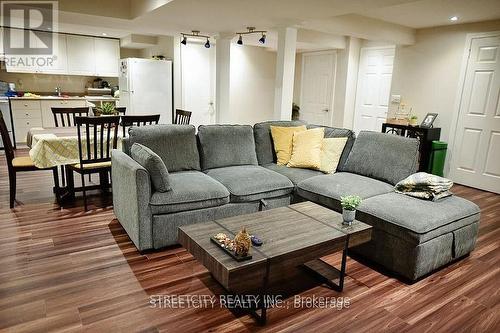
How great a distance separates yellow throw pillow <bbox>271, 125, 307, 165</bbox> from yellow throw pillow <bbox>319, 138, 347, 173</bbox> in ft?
1.29

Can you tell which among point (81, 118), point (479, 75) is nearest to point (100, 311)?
point (81, 118)

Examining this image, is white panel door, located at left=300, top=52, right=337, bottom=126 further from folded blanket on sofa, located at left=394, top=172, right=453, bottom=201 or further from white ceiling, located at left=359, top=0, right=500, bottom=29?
folded blanket on sofa, located at left=394, top=172, right=453, bottom=201

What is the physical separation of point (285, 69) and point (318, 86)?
2876 mm

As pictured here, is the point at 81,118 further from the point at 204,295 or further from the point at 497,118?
the point at 497,118

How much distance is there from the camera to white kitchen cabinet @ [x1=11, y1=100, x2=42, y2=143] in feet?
20.7

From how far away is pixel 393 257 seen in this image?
2.48 m

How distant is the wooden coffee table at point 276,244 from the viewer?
1770mm

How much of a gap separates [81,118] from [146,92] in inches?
139

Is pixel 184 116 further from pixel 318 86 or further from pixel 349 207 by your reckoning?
pixel 318 86

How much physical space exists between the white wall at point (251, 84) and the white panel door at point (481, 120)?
408cm

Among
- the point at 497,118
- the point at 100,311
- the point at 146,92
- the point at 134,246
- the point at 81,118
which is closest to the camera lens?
the point at 100,311

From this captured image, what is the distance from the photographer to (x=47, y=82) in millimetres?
7293

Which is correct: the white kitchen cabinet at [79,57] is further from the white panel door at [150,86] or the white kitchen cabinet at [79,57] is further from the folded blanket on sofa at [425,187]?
the folded blanket on sofa at [425,187]

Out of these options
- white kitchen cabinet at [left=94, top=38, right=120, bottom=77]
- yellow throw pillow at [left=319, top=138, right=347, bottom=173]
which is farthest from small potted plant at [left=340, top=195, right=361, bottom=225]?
white kitchen cabinet at [left=94, top=38, right=120, bottom=77]
